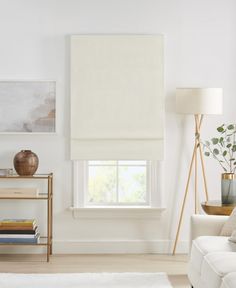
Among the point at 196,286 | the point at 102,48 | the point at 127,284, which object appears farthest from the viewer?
the point at 102,48

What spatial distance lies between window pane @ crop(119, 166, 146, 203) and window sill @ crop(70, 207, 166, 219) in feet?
0.62

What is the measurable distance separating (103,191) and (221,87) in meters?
1.64

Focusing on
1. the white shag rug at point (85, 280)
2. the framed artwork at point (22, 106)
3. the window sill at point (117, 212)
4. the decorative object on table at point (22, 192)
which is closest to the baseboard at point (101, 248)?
the window sill at point (117, 212)

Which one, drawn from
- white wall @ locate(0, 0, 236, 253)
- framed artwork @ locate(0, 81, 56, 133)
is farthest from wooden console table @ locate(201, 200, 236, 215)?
framed artwork @ locate(0, 81, 56, 133)

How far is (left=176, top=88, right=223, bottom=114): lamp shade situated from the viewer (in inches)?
240

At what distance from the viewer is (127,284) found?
5.25 metres

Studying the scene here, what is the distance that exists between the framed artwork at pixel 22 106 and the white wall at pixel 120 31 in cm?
9

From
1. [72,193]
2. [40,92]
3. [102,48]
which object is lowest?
[72,193]

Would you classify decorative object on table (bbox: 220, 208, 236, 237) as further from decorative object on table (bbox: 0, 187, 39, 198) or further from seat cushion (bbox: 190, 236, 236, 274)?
decorative object on table (bbox: 0, 187, 39, 198)

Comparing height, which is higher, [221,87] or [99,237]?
[221,87]

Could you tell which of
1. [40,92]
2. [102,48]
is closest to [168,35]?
[102,48]

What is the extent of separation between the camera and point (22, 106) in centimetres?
644

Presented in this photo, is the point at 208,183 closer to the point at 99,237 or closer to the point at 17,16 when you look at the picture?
the point at 99,237

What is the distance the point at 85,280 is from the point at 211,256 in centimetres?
145
